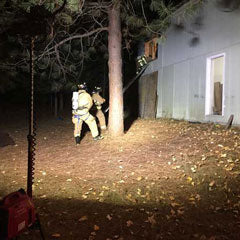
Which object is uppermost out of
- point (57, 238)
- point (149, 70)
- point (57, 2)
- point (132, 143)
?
point (57, 2)

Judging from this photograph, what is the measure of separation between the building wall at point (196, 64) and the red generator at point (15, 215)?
8159mm

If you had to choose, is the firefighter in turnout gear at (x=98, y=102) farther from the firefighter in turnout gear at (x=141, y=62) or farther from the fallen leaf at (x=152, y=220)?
A: the fallen leaf at (x=152, y=220)

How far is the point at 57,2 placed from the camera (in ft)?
29.5

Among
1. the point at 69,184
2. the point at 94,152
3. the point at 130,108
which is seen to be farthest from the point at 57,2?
the point at 130,108

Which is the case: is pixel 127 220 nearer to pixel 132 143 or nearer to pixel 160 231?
pixel 160 231

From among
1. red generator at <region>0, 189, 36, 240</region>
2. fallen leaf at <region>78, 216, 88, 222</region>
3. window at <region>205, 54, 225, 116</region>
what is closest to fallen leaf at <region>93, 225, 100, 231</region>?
fallen leaf at <region>78, 216, 88, 222</region>

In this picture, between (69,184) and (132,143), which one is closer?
(69,184)

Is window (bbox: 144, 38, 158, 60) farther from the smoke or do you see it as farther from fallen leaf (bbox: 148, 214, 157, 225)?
fallen leaf (bbox: 148, 214, 157, 225)

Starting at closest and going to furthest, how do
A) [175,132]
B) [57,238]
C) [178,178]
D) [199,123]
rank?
[57,238] < [178,178] < [175,132] < [199,123]

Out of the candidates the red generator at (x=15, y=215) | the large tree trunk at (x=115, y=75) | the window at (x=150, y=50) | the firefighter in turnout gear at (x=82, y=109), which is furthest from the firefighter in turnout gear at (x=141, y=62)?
the red generator at (x=15, y=215)

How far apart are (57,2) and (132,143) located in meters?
4.98

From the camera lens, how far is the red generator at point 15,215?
304cm

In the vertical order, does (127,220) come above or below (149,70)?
below

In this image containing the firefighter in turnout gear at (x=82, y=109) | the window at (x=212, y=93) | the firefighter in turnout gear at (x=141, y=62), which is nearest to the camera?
the firefighter in turnout gear at (x=82, y=109)
